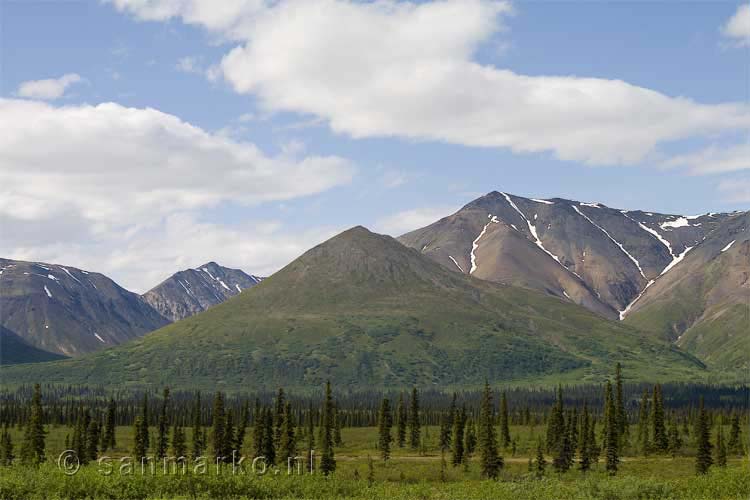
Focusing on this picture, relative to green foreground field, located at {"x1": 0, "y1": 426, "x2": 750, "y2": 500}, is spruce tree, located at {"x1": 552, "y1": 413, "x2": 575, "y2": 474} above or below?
below

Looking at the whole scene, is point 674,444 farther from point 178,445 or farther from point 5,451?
point 5,451

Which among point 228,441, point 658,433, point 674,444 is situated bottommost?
point 674,444

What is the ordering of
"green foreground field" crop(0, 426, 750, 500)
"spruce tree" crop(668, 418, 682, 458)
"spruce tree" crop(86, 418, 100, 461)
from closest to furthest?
"green foreground field" crop(0, 426, 750, 500) → "spruce tree" crop(86, 418, 100, 461) → "spruce tree" crop(668, 418, 682, 458)

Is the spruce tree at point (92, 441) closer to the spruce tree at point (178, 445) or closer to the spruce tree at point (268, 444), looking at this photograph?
the spruce tree at point (178, 445)

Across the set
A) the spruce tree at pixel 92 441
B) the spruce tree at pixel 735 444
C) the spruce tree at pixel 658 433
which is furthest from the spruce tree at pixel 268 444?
the spruce tree at pixel 735 444

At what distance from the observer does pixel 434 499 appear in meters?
93.5

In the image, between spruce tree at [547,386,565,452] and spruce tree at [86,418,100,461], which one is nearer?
spruce tree at [547,386,565,452]

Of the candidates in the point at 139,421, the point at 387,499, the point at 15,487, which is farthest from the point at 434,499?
the point at 139,421

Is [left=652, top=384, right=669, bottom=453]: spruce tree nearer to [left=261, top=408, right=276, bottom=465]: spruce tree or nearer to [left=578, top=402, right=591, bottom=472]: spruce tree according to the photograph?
[left=578, top=402, right=591, bottom=472]: spruce tree

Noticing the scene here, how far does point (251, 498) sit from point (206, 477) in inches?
253

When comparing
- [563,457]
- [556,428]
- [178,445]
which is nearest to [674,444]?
[556,428]

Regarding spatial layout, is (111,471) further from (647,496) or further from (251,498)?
(647,496)

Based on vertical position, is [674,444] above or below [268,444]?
below

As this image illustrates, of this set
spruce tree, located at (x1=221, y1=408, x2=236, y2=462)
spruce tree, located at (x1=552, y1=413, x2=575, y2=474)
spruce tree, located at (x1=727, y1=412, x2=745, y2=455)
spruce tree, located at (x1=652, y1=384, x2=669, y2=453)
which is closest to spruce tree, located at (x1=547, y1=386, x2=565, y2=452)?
spruce tree, located at (x1=552, y1=413, x2=575, y2=474)
